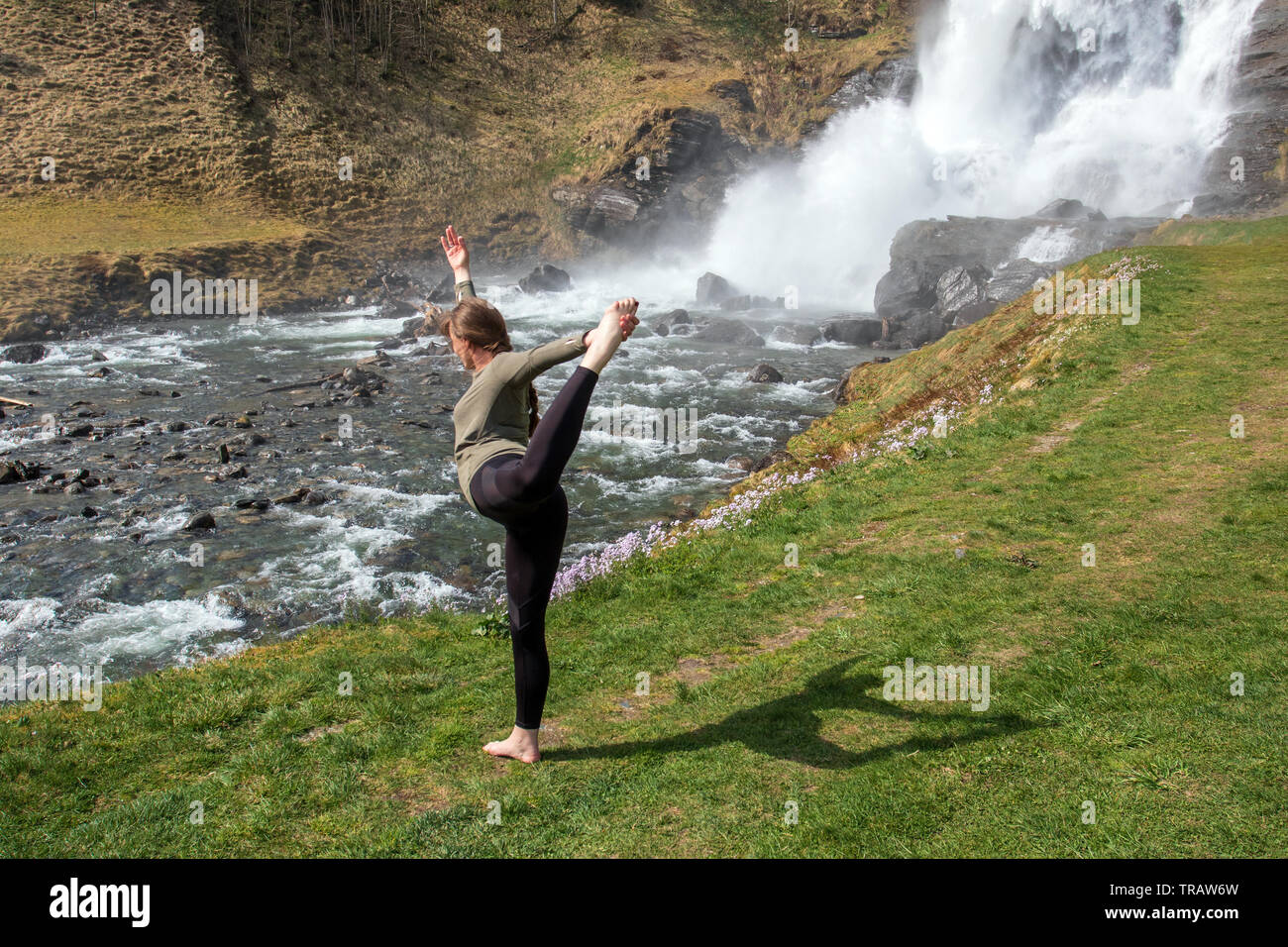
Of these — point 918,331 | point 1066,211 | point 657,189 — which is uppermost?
point 657,189

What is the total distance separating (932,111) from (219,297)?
168ft

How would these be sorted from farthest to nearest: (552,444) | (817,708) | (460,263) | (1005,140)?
1. (1005,140)
2. (817,708)
3. (460,263)
4. (552,444)

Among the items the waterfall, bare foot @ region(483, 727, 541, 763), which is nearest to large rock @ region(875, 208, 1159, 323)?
the waterfall

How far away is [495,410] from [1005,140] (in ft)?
207

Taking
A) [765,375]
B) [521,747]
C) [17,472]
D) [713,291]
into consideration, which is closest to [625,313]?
[521,747]

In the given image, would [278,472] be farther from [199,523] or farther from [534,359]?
[534,359]

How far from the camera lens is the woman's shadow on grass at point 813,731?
5863 millimetres

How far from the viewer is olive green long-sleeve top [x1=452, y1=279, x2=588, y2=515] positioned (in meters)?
5.23

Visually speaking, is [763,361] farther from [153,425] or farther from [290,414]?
[153,425]

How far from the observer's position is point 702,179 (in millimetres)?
63719

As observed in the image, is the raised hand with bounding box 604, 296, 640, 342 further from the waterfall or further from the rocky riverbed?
the waterfall

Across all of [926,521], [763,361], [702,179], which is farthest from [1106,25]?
[926,521]

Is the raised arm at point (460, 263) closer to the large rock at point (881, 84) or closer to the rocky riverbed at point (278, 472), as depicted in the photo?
the rocky riverbed at point (278, 472)

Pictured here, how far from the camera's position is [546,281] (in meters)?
52.1
